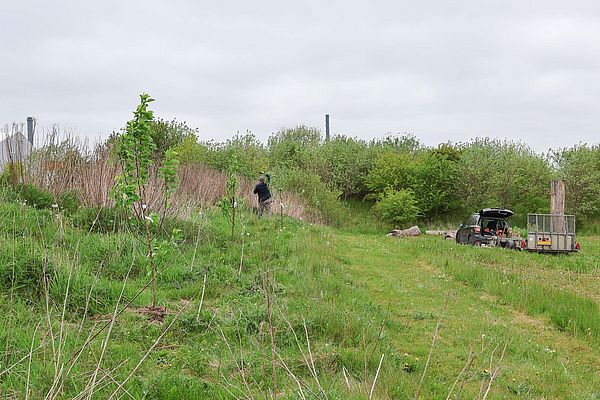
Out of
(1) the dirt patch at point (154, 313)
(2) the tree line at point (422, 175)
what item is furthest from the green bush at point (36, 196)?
(2) the tree line at point (422, 175)

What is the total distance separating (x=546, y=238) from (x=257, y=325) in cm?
Answer: 1447

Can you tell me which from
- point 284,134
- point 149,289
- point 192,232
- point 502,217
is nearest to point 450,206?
point 502,217

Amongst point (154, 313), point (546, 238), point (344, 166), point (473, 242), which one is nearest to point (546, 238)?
point (546, 238)

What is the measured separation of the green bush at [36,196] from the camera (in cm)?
970

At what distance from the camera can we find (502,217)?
19.2 m

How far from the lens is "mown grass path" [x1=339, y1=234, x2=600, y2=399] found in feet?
15.8

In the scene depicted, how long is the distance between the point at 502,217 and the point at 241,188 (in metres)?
11.1

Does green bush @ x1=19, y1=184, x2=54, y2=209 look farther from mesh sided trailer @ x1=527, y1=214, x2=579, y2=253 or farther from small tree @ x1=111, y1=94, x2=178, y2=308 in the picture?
mesh sided trailer @ x1=527, y1=214, x2=579, y2=253

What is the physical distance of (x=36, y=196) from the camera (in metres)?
9.88

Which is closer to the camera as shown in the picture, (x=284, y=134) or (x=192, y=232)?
(x=192, y=232)

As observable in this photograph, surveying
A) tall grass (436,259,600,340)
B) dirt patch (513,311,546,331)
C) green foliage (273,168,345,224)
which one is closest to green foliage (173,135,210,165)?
green foliage (273,168,345,224)

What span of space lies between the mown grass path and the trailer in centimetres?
623

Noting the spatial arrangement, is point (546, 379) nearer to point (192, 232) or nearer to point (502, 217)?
point (192, 232)

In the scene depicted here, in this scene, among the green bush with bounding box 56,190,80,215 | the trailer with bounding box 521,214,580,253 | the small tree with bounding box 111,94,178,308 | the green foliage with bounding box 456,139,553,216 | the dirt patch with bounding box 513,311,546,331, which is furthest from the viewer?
the green foliage with bounding box 456,139,553,216
